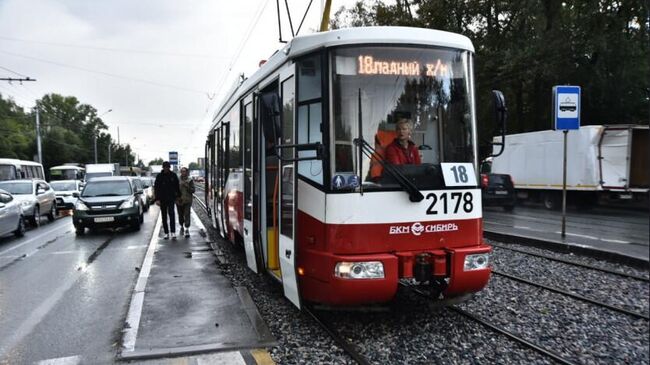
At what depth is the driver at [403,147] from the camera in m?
5.23

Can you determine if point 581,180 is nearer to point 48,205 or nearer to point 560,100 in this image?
point 560,100

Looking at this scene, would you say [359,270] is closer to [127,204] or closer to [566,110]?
[566,110]

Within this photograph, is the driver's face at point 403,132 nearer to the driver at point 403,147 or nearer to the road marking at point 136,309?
the driver at point 403,147

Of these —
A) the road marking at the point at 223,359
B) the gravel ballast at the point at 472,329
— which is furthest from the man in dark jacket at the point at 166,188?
the road marking at the point at 223,359

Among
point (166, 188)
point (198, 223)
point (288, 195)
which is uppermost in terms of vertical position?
point (288, 195)

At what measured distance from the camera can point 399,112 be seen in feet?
17.5

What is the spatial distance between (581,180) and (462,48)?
56.5 feet

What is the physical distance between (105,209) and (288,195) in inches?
433

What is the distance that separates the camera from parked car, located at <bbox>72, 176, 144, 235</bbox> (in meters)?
15.0

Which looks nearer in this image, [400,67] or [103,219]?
[400,67]

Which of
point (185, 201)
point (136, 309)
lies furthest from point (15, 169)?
point (136, 309)

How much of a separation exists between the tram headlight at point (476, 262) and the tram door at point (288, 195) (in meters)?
1.73

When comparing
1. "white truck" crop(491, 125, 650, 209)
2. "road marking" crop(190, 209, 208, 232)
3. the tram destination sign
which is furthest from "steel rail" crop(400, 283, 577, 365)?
"white truck" crop(491, 125, 650, 209)

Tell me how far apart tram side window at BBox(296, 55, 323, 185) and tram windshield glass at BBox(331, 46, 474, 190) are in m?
0.18
